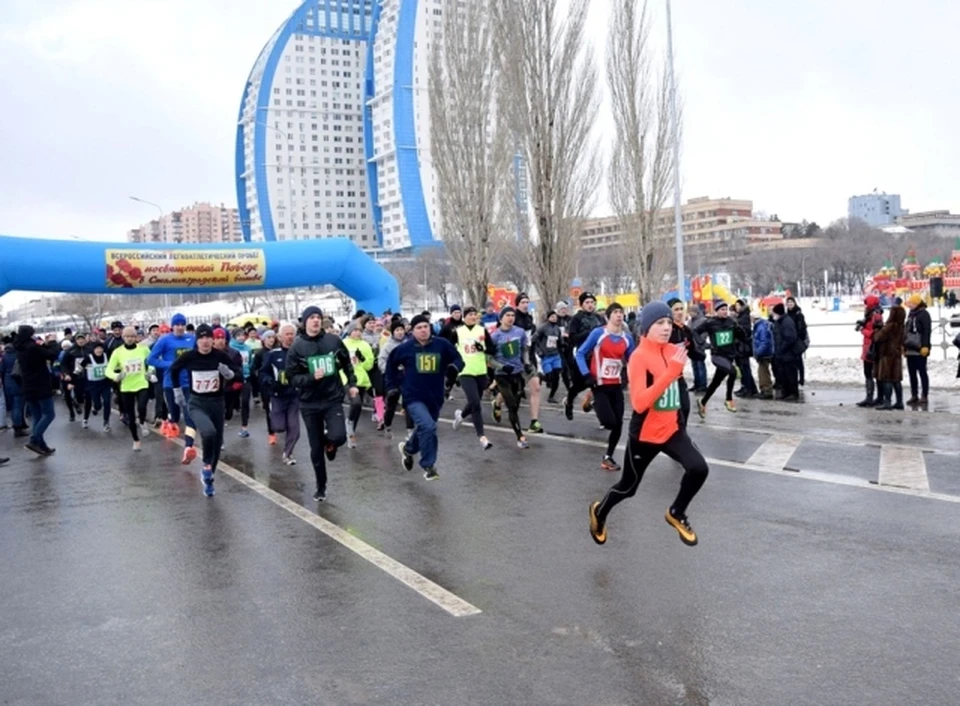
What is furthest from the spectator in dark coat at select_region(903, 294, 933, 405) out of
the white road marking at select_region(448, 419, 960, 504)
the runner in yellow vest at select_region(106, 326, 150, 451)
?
the runner in yellow vest at select_region(106, 326, 150, 451)

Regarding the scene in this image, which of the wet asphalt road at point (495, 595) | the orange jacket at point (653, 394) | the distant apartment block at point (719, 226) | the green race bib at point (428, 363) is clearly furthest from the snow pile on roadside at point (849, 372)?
the distant apartment block at point (719, 226)

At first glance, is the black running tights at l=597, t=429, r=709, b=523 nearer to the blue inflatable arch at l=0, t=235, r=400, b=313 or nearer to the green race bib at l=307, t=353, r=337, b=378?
the green race bib at l=307, t=353, r=337, b=378

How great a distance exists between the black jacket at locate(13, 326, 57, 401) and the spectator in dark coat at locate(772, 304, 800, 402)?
476 inches

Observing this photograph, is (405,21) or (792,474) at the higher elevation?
(405,21)

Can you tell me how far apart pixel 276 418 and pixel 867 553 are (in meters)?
8.55

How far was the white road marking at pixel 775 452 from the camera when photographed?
10.0 meters

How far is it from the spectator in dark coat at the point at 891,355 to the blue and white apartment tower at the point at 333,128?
10376 cm

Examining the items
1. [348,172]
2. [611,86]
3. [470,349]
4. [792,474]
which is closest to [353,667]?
[792,474]

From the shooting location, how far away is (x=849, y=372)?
805 inches

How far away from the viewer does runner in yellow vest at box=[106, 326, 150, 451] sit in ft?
46.5

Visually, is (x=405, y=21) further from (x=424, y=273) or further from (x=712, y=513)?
(x=712, y=513)

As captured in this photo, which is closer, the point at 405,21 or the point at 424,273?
the point at 424,273

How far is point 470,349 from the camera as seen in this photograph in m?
12.2

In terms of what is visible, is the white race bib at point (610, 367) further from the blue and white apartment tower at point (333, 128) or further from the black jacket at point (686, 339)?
the blue and white apartment tower at point (333, 128)
